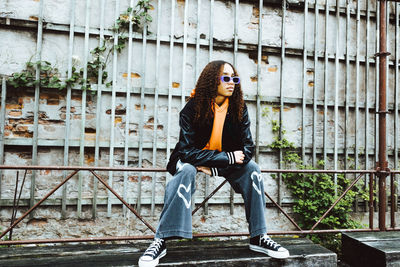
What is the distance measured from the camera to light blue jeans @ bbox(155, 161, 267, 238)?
1.81m

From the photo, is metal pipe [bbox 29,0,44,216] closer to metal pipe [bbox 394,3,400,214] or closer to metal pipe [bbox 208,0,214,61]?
metal pipe [bbox 208,0,214,61]

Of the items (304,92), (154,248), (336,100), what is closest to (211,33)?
(304,92)

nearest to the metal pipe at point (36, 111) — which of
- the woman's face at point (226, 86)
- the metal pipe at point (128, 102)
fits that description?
the metal pipe at point (128, 102)

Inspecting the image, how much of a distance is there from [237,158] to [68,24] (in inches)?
113

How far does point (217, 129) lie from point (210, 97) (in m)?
0.26

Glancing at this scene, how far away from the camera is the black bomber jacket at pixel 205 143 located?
197cm

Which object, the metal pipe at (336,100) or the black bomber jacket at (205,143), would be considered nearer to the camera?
the black bomber jacket at (205,143)

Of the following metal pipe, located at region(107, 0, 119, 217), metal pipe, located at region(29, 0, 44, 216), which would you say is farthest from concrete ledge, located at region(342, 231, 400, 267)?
metal pipe, located at region(29, 0, 44, 216)

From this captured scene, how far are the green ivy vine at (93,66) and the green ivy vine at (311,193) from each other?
7.16 ft

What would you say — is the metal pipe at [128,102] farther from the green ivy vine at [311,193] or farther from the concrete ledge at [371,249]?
the concrete ledge at [371,249]

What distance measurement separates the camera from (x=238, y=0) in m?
3.94

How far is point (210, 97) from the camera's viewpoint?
2156 mm

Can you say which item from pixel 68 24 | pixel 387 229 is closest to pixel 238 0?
pixel 68 24

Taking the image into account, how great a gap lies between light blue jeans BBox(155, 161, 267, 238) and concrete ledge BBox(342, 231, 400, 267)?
3.27 ft
